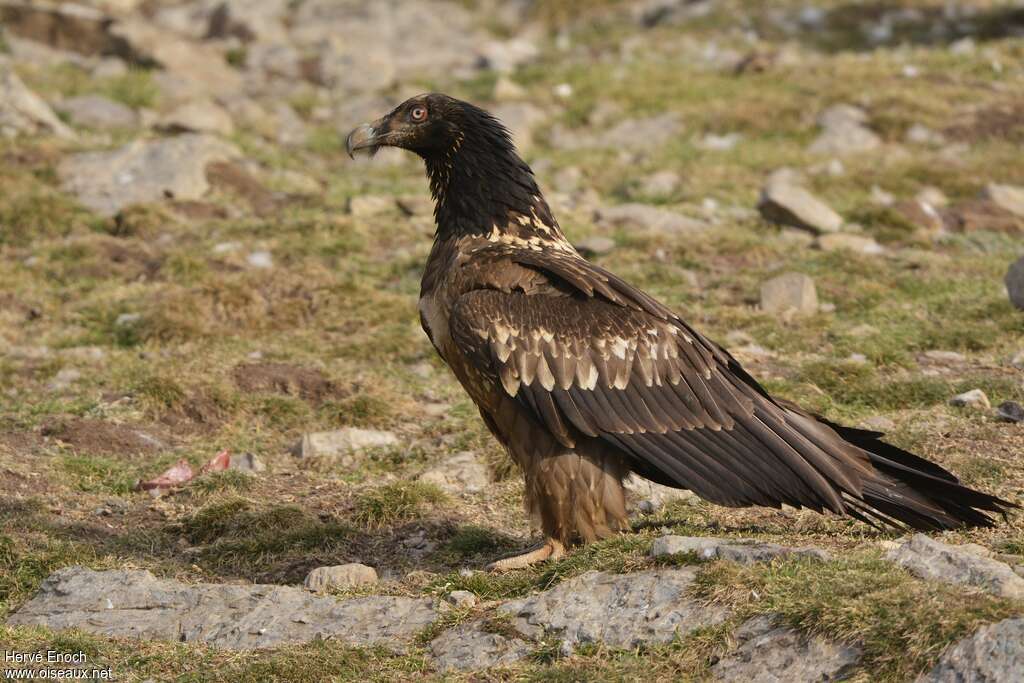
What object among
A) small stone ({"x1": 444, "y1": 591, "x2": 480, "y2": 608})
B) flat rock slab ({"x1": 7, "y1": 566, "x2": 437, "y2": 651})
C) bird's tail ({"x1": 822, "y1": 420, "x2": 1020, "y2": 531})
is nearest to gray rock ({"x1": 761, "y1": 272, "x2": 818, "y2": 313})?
bird's tail ({"x1": 822, "y1": 420, "x2": 1020, "y2": 531})

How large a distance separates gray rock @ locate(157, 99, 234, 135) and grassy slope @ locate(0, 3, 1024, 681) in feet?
1.14

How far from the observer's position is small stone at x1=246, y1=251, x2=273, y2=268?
13.3 meters

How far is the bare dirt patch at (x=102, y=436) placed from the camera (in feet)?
32.4

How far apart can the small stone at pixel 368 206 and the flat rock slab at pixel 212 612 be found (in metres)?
7.72

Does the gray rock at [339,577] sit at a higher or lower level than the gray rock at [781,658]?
lower

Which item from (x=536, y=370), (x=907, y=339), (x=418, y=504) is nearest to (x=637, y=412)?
(x=536, y=370)

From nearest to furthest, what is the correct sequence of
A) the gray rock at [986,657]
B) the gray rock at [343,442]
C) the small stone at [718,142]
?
1. the gray rock at [986,657]
2. the gray rock at [343,442]
3. the small stone at [718,142]

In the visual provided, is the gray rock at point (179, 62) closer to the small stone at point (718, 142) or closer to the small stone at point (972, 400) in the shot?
the small stone at point (718, 142)

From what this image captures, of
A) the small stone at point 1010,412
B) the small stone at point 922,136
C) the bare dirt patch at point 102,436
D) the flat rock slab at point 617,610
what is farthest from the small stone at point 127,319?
the small stone at point 922,136

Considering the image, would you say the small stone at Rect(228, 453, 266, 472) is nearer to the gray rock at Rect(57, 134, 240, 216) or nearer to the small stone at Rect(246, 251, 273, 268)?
the small stone at Rect(246, 251, 273, 268)

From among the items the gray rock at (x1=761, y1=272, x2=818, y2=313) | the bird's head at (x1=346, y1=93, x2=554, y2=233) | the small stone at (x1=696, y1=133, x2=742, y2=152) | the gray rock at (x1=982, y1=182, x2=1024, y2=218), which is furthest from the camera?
the small stone at (x1=696, y1=133, x2=742, y2=152)

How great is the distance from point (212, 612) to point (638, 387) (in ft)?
7.93

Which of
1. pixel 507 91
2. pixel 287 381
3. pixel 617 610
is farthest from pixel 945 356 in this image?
pixel 507 91

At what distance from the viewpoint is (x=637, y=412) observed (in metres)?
7.54
